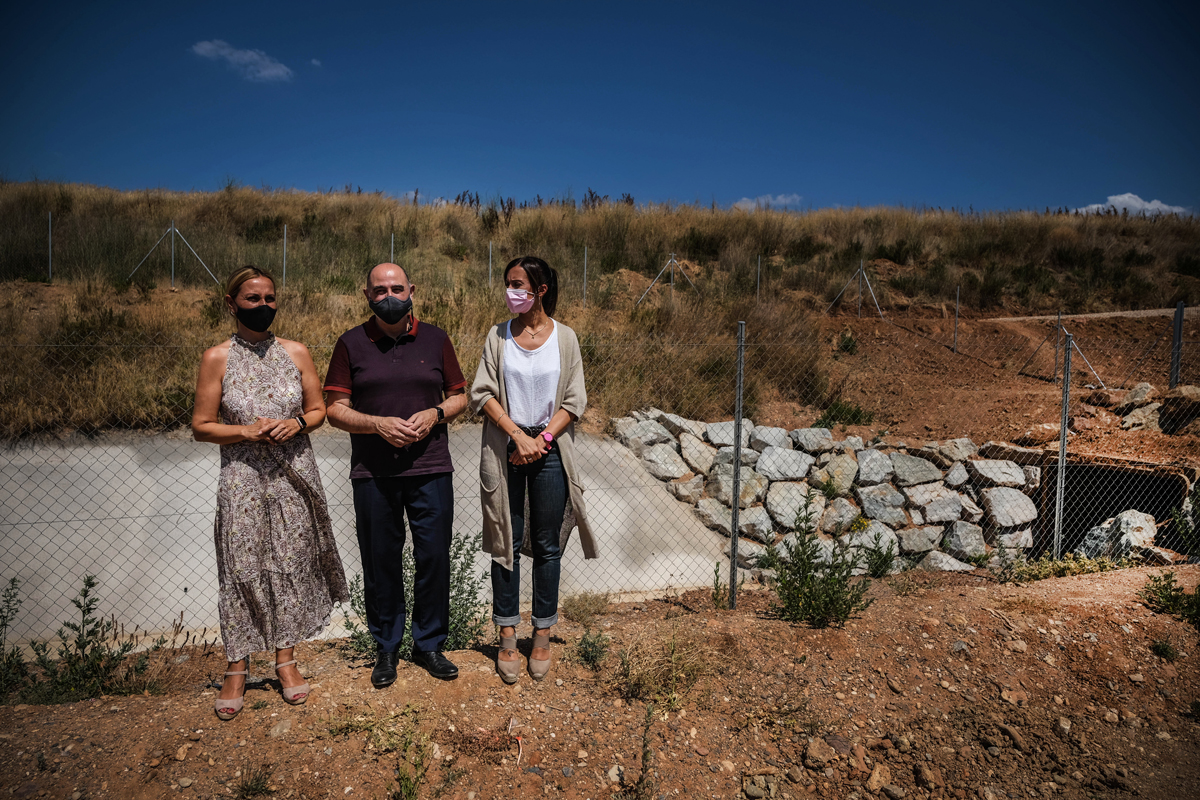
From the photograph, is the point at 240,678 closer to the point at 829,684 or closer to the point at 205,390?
the point at 205,390

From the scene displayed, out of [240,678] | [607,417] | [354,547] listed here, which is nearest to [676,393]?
[607,417]

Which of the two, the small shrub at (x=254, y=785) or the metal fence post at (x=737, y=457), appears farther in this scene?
the metal fence post at (x=737, y=457)

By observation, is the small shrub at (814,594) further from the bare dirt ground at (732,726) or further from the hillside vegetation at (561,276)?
the hillside vegetation at (561,276)

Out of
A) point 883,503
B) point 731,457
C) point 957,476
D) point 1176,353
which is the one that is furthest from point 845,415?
point 1176,353

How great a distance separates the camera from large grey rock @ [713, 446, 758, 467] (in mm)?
7830

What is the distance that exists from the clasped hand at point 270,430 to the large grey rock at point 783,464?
5.88 m

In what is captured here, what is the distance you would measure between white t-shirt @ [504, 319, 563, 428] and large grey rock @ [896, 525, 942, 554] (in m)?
5.62

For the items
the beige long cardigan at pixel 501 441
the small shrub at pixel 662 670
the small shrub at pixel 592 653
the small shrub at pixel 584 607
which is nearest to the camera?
Answer: the beige long cardigan at pixel 501 441

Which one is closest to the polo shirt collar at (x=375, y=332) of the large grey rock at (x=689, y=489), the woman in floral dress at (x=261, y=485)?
the woman in floral dress at (x=261, y=485)

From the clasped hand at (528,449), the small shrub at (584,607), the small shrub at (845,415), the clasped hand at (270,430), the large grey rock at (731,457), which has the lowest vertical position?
the small shrub at (584,607)

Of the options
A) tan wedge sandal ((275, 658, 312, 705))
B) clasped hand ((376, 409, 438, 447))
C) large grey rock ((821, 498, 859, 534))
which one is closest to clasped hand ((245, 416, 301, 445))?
clasped hand ((376, 409, 438, 447))

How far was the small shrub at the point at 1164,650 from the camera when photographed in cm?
434

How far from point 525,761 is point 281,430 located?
1915mm

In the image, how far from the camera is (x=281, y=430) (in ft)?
9.62
